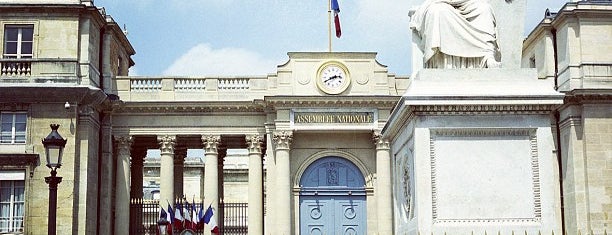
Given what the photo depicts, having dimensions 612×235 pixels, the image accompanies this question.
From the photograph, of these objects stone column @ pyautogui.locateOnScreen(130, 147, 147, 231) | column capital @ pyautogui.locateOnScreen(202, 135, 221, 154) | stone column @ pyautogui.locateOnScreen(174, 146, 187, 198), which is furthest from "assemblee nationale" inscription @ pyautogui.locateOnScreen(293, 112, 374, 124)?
stone column @ pyautogui.locateOnScreen(130, 147, 147, 231)

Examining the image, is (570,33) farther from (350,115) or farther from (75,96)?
(75,96)

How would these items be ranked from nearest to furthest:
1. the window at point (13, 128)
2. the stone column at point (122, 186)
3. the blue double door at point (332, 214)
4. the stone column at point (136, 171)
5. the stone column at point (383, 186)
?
the window at point (13, 128) → the stone column at point (383, 186) → the stone column at point (122, 186) → the blue double door at point (332, 214) → the stone column at point (136, 171)

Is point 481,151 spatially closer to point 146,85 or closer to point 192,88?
point 192,88

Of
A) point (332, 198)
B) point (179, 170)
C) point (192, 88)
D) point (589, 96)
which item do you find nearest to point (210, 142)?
point (192, 88)

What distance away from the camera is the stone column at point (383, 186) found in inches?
→ 1369

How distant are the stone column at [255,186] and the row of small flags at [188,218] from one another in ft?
5.67

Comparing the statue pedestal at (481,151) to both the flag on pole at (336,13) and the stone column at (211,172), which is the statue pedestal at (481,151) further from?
the flag on pole at (336,13)

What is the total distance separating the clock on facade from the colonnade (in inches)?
79.3

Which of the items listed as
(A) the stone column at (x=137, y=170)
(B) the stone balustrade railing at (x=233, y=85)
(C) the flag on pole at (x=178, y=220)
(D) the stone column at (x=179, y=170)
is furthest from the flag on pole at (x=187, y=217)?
(A) the stone column at (x=137, y=170)

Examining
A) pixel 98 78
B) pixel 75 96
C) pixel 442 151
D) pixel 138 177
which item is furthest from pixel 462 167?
pixel 138 177

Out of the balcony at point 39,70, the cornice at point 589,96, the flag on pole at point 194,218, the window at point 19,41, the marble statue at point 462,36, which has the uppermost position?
the window at point 19,41

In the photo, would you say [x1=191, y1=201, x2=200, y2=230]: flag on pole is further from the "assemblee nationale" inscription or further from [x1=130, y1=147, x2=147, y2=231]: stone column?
[x1=130, y1=147, x2=147, y2=231]: stone column

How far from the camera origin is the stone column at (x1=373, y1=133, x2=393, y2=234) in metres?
34.8

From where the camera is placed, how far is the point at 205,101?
1404 inches
